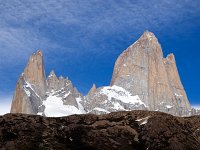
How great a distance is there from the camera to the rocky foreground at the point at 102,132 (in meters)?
27.1

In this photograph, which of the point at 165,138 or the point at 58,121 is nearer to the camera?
the point at 165,138

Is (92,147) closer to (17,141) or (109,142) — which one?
(109,142)

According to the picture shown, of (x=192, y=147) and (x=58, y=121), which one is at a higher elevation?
(x=58, y=121)

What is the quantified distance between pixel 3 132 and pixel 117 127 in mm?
7321

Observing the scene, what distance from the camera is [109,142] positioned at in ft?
90.2

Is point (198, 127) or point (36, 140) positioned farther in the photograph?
point (198, 127)

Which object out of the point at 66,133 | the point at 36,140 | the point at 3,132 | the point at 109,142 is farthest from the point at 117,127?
the point at 3,132

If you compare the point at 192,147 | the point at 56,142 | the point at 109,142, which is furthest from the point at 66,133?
the point at 192,147

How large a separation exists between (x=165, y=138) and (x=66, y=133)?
639 cm

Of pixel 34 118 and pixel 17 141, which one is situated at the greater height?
pixel 34 118

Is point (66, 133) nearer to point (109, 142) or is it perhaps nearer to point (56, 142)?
point (56, 142)

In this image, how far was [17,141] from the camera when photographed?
89.7 feet

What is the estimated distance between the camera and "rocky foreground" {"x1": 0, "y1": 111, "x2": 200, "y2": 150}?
2714 centimetres

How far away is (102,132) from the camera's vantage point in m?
28.3
